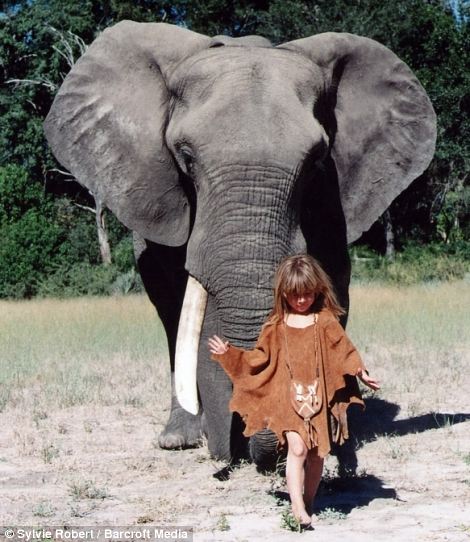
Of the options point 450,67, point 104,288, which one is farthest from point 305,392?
point 450,67

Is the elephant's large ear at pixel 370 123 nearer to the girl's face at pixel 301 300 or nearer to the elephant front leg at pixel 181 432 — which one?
the elephant front leg at pixel 181 432

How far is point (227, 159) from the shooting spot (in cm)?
547

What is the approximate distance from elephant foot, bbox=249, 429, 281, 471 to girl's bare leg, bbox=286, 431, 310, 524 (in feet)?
2.56

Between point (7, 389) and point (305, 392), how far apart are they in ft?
17.4

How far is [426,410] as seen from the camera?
7.90 meters

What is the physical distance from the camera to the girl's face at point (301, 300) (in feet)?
15.1

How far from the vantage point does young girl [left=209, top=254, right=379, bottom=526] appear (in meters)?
4.57

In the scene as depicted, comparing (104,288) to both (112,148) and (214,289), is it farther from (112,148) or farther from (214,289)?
(214,289)

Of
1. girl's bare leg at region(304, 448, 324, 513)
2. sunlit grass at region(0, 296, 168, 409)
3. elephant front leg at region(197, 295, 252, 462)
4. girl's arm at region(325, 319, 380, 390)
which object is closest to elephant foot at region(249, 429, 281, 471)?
elephant front leg at region(197, 295, 252, 462)

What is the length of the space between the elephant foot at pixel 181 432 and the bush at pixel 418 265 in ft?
49.4

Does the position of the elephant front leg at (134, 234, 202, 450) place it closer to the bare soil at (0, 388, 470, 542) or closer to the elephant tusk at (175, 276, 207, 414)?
the bare soil at (0, 388, 470, 542)

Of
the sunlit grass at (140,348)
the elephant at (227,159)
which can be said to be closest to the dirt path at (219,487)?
the elephant at (227,159)

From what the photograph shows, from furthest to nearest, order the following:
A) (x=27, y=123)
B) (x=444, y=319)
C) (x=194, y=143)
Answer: (x=27, y=123) → (x=444, y=319) → (x=194, y=143)

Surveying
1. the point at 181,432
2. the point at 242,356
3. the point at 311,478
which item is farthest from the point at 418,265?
the point at 311,478
